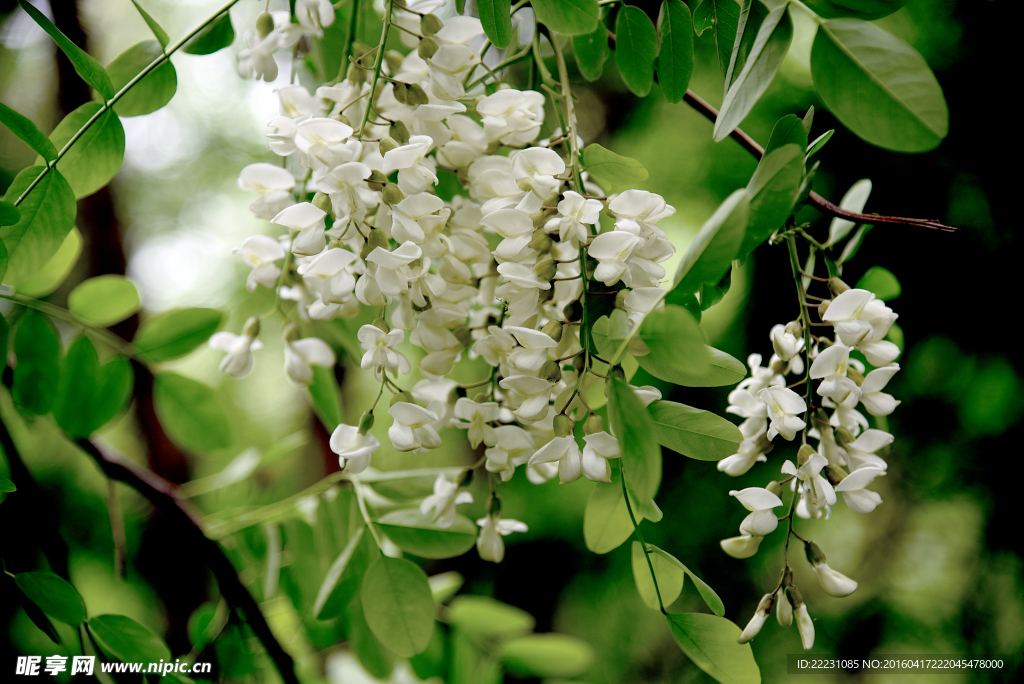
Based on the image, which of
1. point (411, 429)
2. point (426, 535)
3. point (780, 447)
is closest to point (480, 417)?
point (411, 429)

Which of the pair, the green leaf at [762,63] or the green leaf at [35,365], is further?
the green leaf at [35,365]

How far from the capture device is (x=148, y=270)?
149 cm

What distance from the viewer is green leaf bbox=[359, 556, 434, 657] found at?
29 centimetres

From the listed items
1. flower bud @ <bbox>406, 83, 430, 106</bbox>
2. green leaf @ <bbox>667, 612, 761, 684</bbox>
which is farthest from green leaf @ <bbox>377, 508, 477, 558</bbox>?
flower bud @ <bbox>406, 83, 430, 106</bbox>

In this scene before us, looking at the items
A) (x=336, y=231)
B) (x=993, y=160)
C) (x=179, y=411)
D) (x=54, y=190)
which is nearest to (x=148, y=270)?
(x=179, y=411)

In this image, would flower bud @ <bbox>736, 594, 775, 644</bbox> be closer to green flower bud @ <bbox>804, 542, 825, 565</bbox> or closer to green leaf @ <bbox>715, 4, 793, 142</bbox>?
green flower bud @ <bbox>804, 542, 825, 565</bbox>

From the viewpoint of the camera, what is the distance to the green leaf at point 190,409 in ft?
1.32

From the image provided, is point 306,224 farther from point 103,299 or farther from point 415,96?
point 103,299

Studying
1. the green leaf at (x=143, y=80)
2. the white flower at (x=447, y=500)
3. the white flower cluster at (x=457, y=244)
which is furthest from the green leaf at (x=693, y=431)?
the green leaf at (x=143, y=80)

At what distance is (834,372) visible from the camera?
0.25 m

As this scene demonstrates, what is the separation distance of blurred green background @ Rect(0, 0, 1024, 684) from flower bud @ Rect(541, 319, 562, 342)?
342 mm

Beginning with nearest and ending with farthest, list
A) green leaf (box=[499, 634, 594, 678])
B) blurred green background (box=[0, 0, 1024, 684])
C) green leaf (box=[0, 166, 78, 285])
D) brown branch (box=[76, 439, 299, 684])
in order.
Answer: green leaf (box=[0, 166, 78, 285]), brown branch (box=[76, 439, 299, 684]), green leaf (box=[499, 634, 594, 678]), blurred green background (box=[0, 0, 1024, 684])

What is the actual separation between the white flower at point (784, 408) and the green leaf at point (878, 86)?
109mm

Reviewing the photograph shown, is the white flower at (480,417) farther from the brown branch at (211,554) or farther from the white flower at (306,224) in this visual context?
the brown branch at (211,554)
